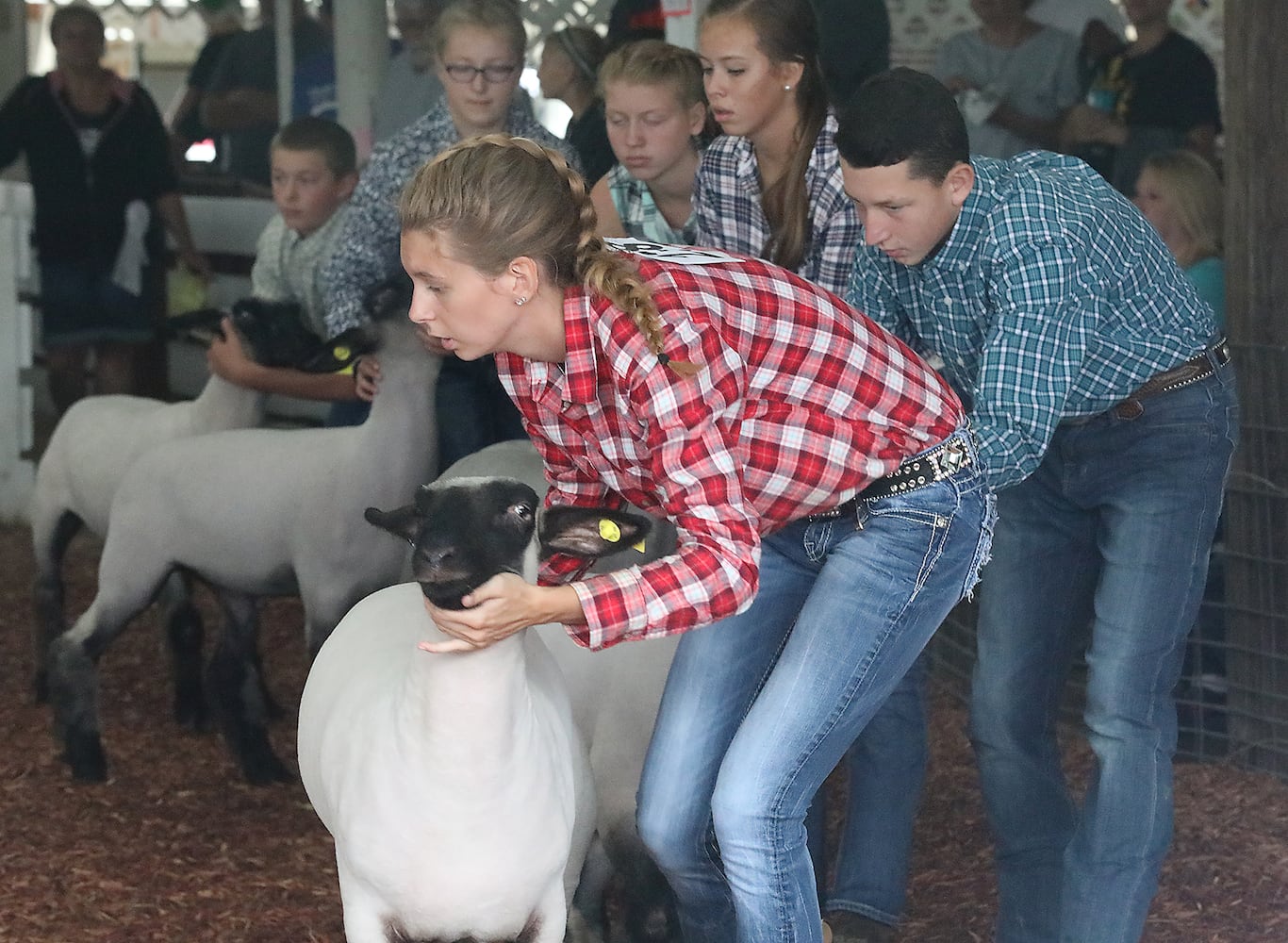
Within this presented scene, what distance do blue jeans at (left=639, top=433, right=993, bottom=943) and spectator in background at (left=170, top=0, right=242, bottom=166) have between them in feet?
27.3

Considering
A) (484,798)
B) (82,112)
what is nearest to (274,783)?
(484,798)

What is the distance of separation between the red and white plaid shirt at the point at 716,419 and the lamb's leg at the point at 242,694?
235 cm

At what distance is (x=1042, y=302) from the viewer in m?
2.97

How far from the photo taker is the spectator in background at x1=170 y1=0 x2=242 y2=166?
33.7ft

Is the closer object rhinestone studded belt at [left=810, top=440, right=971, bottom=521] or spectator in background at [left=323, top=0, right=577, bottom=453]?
rhinestone studded belt at [left=810, top=440, right=971, bottom=521]

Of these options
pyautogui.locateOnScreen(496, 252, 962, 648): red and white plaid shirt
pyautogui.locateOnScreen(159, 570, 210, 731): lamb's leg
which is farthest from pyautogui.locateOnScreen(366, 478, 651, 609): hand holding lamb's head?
pyautogui.locateOnScreen(159, 570, 210, 731): lamb's leg

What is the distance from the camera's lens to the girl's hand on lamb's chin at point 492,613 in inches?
94.7

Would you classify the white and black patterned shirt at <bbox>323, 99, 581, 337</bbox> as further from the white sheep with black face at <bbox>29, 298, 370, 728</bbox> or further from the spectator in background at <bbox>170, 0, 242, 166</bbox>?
the spectator in background at <bbox>170, 0, 242, 166</bbox>

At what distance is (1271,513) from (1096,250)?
2.30 meters

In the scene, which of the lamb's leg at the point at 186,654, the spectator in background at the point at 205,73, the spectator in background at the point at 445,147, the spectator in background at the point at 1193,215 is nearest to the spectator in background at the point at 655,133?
the spectator in background at the point at 445,147

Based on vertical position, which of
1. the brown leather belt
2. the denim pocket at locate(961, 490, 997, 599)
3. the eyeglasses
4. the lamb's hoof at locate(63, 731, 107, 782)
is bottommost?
the lamb's hoof at locate(63, 731, 107, 782)

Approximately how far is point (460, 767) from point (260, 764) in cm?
236

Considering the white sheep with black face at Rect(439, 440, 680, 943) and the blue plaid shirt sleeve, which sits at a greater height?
the blue plaid shirt sleeve

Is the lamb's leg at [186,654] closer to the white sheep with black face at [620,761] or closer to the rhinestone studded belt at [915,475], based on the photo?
the white sheep with black face at [620,761]
